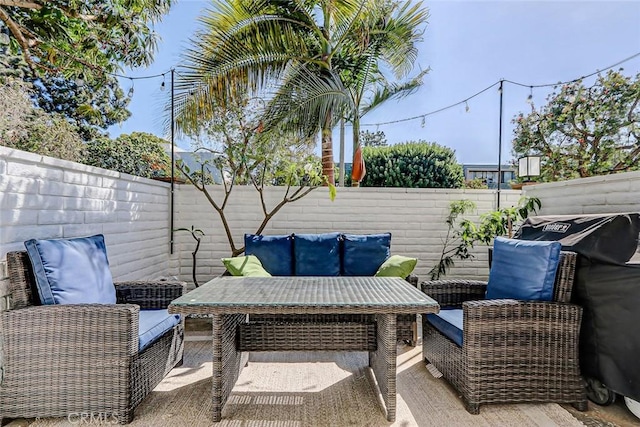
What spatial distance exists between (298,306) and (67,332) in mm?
1240

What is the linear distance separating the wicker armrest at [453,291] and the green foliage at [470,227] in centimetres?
114

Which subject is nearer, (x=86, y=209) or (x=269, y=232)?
(x=86, y=209)

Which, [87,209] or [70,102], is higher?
[70,102]

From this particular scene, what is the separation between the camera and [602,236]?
7.79 ft

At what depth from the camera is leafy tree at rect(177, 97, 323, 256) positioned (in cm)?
411

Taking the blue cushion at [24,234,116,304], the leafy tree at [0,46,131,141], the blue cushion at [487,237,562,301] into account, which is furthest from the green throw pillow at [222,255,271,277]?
the leafy tree at [0,46,131,141]

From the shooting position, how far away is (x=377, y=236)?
3.84m

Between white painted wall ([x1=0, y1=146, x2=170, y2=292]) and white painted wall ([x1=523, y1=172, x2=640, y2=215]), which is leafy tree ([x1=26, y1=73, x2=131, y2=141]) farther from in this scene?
white painted wall ([x1=523, y1=172, x2=640, y2=215])

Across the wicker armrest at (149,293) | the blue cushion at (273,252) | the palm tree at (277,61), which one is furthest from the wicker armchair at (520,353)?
the palm tree at (277,61)

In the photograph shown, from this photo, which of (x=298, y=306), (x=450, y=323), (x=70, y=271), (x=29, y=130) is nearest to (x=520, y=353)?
(x=450, y=323)

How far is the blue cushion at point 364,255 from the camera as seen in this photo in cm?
371

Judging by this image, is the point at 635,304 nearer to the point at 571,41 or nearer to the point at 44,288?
the point at 44,288

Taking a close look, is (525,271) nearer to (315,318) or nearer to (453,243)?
(315,318)

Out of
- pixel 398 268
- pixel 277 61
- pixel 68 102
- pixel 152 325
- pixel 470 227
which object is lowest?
pixel 152 325
